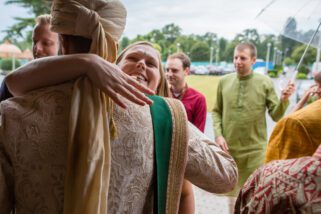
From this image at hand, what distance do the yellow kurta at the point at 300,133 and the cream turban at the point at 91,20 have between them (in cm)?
52

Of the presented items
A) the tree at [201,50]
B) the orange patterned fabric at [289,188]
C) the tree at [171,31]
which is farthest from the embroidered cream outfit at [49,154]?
the tree at [171,31]

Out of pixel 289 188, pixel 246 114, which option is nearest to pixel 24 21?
pixel 246 114

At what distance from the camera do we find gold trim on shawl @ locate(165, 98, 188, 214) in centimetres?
87

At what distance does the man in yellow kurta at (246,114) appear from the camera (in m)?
2.78

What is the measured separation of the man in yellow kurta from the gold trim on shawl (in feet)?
6.34

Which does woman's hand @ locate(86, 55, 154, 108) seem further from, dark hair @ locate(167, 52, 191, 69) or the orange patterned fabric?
dark hair @ locate(167, 52, 191, 69)

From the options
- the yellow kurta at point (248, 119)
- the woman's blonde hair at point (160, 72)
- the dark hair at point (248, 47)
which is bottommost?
the yellow kurta at point (248, 119)

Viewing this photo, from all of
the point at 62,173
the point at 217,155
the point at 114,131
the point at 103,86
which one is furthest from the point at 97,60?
the point at 217,155

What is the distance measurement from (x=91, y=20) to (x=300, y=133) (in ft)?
2.00

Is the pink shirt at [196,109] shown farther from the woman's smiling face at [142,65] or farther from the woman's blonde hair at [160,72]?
the woman's smiling face at [142,65]

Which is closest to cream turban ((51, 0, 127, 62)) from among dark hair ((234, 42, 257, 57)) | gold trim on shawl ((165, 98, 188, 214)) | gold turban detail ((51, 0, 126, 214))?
gold turban detail ((51, 0, 126, 214))

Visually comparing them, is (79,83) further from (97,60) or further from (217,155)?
(217,155)

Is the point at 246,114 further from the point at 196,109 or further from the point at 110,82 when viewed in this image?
the point at 110,82

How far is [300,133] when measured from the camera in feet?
2.88
